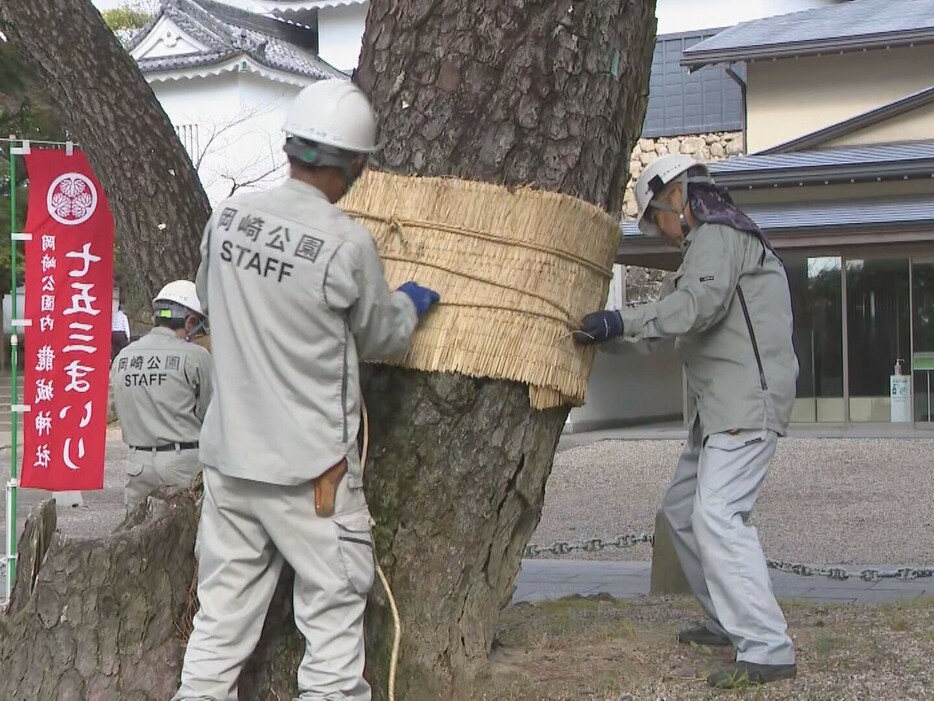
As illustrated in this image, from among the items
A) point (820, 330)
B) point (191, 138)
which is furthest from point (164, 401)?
point (191, 138)

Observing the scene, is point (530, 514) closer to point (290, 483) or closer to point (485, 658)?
point (485, 658)

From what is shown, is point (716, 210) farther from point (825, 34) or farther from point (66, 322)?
point (825, 34)

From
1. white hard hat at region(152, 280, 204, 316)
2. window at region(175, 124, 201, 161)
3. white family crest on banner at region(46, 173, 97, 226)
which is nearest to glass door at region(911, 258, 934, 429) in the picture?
window at region(175, 124, 201, 161)

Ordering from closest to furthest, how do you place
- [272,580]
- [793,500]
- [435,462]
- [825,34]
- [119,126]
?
[272,580], [435,462], [119,126], [793,500], [825,34]

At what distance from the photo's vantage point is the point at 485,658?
3619 millimetres

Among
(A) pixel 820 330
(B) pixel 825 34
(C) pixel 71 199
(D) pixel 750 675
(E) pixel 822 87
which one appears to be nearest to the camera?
(D) pixel 750 675

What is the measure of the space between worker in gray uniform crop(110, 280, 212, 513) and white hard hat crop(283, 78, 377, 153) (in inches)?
128

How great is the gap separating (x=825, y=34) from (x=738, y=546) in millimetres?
15428

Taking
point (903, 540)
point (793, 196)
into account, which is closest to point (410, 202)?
point (903, 540)

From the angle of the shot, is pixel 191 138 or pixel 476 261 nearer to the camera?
pixel 476 261

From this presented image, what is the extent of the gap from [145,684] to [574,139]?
1.93 m

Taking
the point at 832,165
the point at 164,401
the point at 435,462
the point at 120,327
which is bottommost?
the point at 435,462

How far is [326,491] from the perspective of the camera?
3035 millimetres

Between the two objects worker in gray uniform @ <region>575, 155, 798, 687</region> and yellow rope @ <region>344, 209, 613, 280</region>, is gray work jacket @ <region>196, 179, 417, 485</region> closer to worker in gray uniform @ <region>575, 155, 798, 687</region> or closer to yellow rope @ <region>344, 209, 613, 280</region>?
yellow rope @ <region>344, 209, 613, 280</region>
